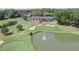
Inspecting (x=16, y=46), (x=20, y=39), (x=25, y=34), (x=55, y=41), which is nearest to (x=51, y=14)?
(x=55, y=41)

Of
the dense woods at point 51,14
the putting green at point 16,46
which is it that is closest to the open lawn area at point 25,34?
the putting green at point 16,46

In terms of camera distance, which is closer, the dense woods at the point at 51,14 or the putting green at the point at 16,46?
the putting green at the point at 16,46

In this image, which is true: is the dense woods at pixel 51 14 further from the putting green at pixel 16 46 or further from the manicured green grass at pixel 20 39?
the putting green at pixel 16 46

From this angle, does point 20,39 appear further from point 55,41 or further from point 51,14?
point 51,14

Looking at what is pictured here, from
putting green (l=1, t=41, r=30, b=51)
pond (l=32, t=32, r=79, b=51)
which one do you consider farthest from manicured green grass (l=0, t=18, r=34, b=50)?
pond (l=32, t=32, r=79, b=51)

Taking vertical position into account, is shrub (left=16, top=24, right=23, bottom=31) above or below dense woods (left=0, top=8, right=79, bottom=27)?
below

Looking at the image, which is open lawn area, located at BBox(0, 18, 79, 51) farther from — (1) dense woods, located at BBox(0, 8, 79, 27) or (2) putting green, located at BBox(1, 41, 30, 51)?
(1) dense woods, located at BBox(0, 8, 79, 27)
